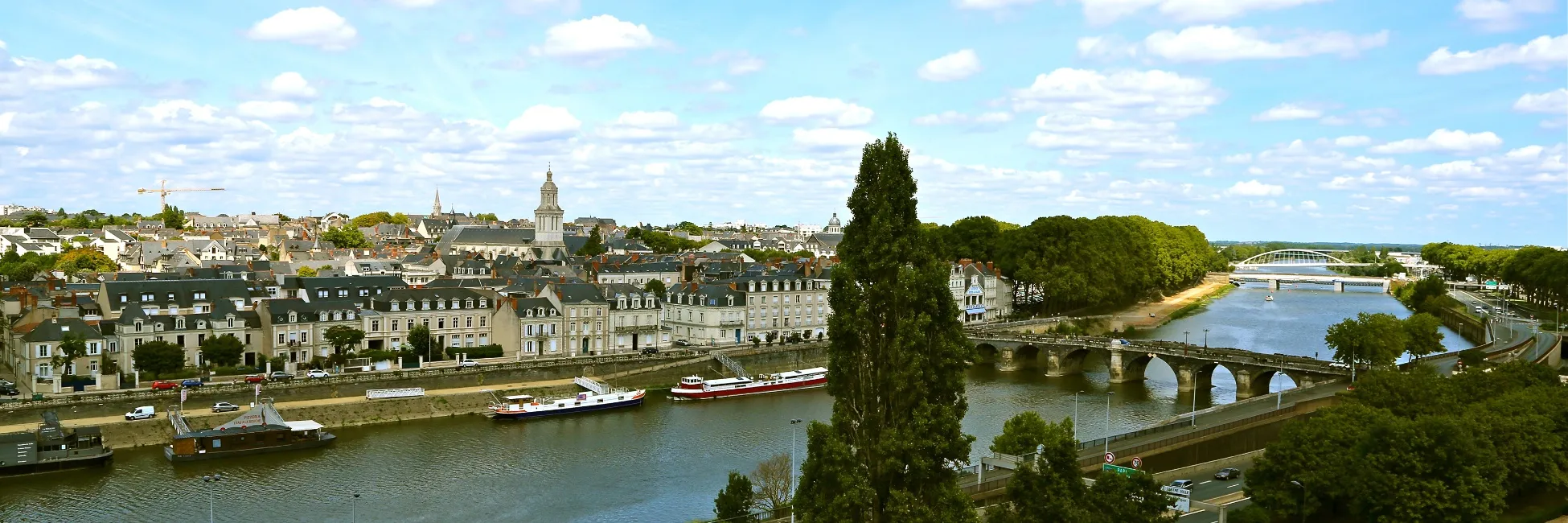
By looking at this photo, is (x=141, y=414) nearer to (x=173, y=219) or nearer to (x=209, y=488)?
(x=209, y=488)

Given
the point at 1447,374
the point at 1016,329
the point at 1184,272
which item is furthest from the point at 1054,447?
the point at 1184,272

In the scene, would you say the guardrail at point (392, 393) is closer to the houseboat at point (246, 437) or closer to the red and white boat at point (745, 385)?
the houseboat at point (246, 437)

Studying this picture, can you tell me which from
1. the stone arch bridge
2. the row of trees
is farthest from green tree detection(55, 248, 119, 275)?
the row of trees

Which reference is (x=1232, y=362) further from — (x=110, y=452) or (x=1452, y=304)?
(x=1452, y=304)

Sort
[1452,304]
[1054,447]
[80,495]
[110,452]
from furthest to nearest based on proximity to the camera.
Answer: [1452,304]
[110,452]
[80,495]
[1054,447]

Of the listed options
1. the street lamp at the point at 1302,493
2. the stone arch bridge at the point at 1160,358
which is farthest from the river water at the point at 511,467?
the street lamp at the point at 1302,493

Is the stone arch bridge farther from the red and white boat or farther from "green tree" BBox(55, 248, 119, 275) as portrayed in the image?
"green tree" BBox(55, 248, 119, 275)

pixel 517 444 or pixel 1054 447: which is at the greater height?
pixel 1054 447
